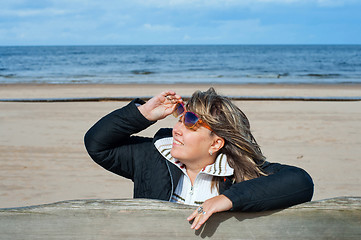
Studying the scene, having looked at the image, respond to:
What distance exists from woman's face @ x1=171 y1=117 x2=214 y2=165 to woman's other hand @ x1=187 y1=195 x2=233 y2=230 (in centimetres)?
65

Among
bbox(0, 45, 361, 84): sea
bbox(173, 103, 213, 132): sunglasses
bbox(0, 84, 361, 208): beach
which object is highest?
bbox(173, 103, 213, 132): sunglasses

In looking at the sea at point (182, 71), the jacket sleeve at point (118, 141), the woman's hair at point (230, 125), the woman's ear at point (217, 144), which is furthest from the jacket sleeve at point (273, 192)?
the sea at point (182, 71)

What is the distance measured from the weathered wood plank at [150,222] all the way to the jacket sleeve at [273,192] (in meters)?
0.07

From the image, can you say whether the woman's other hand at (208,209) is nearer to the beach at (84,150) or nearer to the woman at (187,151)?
the woman at (187,151)

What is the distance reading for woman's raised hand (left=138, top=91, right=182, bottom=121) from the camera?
225cm

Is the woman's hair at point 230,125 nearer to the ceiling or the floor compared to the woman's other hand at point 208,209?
nearer to the ceiling

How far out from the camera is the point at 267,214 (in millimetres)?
1369

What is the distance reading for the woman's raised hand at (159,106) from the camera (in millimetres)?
2250

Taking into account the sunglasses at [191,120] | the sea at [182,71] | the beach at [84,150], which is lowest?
the beach at [84,150]

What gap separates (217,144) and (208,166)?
0.13m

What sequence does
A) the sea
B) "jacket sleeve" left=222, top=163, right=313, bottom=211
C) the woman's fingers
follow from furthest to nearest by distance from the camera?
the sea, "jacket sleeve" left=222, top=163, right=313, bottom=211, the woman's fingers

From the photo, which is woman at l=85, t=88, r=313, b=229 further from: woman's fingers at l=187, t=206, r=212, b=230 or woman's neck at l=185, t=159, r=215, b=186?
woman's fingers at l=187, t=206, r=212, b=230

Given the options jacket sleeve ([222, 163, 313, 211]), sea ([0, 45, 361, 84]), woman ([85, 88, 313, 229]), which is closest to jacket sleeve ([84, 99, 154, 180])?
woman ([85, 88, 313, 229])

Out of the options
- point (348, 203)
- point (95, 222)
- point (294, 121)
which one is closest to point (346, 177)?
point (294, 121)
